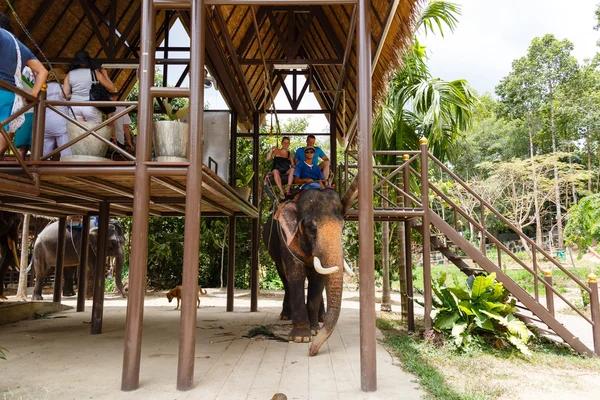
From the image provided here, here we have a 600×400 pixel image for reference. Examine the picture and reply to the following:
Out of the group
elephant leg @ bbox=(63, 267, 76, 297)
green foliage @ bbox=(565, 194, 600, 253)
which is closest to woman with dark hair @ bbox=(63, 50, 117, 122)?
elephant leg @ bbox=(63, 267, 76, 297)

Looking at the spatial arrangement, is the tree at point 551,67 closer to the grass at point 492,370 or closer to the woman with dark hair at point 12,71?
the grass at point 492,370

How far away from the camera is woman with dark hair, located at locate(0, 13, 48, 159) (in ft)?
14.9

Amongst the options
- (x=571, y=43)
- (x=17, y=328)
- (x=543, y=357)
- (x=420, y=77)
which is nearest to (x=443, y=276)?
(x=543, y=357)

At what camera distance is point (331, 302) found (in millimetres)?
5543

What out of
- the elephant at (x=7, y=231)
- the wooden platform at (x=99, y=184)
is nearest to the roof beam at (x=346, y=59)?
the wooden platform at (x=99, y=184)

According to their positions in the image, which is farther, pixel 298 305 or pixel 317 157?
pixel 317 157

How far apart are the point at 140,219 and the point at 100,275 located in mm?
3853

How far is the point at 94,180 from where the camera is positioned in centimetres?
541

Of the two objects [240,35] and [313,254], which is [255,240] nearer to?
[240,35]

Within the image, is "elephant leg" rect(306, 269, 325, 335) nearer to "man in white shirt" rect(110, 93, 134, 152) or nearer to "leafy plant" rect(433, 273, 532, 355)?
"leafy plant" rect(433, 273, 532, 355)

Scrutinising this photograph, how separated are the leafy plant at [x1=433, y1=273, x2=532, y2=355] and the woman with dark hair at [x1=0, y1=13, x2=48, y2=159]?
20.3ft

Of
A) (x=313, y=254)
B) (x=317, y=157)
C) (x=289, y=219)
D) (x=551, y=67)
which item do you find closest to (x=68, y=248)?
Answer: (x=317, y=157)

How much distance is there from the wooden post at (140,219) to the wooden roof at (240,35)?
2.21 meters

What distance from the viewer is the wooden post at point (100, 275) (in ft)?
24.2
